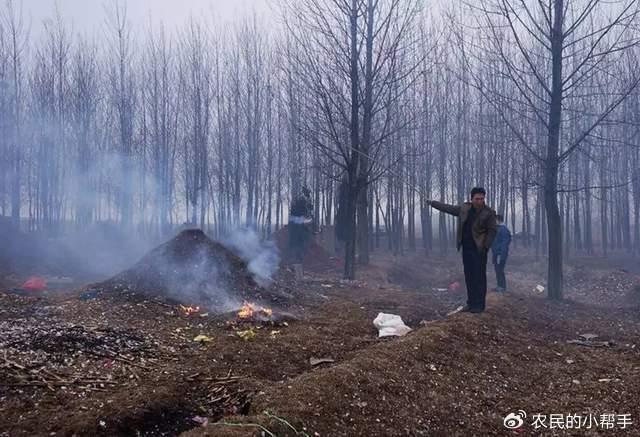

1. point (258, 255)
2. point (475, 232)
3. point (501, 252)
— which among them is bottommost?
point (258, 255)

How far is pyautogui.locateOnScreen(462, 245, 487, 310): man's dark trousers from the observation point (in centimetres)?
768

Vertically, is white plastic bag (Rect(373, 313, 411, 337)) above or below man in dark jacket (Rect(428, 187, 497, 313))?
below

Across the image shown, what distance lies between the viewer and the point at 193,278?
31.7ft

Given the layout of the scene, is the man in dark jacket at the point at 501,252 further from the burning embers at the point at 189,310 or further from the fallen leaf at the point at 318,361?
the fallen leaf at the point at 318,361

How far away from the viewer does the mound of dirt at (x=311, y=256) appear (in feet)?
58.4

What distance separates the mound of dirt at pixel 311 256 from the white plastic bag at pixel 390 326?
9.87 m

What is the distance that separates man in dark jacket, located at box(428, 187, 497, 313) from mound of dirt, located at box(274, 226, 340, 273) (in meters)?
9.78

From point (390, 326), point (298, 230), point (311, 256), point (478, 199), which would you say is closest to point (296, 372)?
point (390, 326)

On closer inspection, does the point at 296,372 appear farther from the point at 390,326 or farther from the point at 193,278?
the point at 193,278

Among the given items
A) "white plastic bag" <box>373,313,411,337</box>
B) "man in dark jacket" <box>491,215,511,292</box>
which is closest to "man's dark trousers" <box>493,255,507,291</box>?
"man in dark jacket" <box>491,215,511,292</box>

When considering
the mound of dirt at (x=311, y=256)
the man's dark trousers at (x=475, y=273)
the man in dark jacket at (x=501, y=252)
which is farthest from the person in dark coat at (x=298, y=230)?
the man's dark trousers at (x=475, y=273)

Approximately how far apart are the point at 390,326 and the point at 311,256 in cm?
1144

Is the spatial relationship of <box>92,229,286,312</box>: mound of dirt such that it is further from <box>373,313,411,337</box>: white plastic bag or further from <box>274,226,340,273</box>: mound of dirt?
<box>274,226,340,273</box>: mound of dirt

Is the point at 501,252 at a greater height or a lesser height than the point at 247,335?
greater
